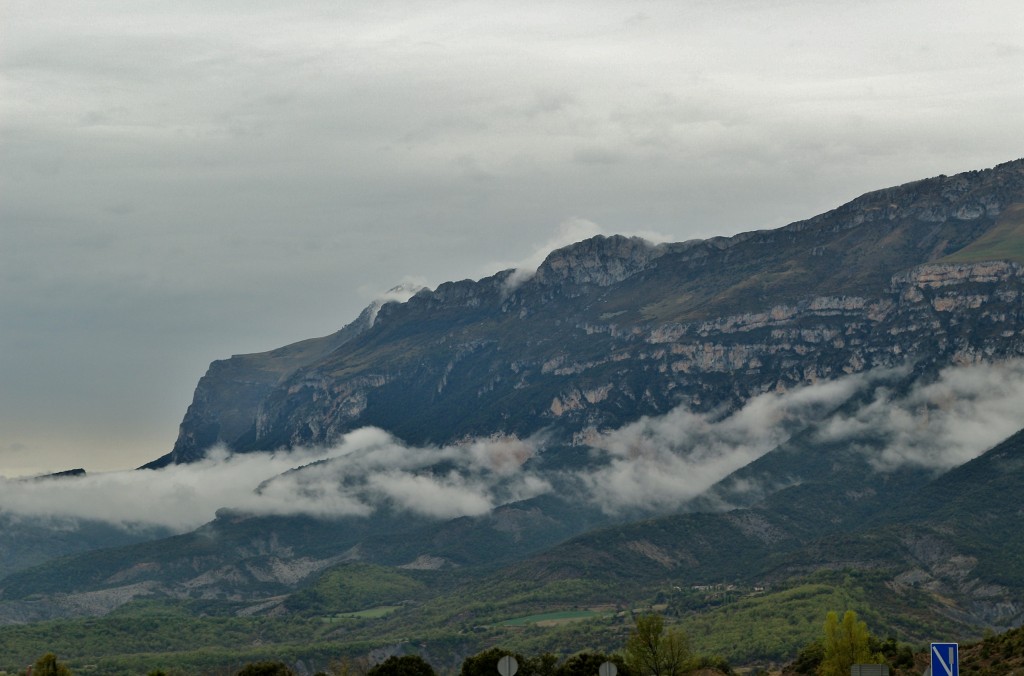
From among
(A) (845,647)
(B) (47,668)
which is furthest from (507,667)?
(B) (47,668)

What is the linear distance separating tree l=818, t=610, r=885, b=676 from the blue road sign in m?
78.7

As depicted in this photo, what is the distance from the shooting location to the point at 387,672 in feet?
567

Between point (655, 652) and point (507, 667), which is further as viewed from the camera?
point (655, 652)

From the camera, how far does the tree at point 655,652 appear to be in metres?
176

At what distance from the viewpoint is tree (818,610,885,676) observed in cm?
16012

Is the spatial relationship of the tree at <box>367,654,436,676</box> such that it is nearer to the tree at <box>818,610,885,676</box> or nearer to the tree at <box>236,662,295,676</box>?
the tree at <box>236,662,295,676</box>

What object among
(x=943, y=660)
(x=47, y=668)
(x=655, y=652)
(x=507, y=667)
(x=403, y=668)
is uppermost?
(x=943, y=660)

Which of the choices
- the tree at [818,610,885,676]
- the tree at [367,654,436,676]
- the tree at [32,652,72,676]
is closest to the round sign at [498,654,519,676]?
the tree at [818,610,885,676]

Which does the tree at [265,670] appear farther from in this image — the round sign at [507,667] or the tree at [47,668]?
the round sign at [507,667]

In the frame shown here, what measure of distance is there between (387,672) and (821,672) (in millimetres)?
45475

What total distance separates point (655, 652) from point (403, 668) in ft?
90.6

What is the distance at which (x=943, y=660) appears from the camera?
80.2m

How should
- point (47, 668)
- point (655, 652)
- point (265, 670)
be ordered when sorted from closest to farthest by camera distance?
point (47, 668) → point (265, 670) → point (655, 652)

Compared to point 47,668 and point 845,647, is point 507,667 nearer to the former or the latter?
point 845,647
